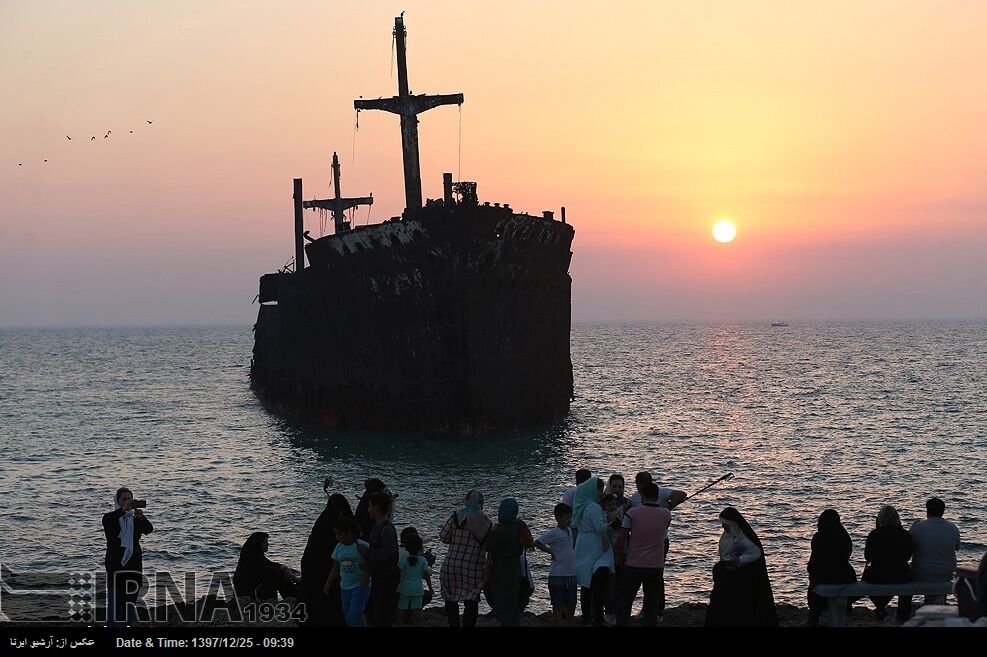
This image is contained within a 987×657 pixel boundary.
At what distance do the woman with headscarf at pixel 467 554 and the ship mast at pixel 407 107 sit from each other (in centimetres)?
2938

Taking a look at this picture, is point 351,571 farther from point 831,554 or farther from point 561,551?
point 831,554

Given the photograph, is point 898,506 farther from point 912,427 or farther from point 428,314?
point 912,427

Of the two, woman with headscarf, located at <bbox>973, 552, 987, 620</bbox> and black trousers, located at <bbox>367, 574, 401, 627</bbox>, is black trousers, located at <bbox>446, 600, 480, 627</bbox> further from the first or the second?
woman with headscarf, located at <bbox>973, 552, 987, 620</bbox>

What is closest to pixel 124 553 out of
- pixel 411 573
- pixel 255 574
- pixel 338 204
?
pixel 255 574

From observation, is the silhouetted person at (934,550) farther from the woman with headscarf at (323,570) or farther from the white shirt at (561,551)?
the woman with headscarf at (323,570)

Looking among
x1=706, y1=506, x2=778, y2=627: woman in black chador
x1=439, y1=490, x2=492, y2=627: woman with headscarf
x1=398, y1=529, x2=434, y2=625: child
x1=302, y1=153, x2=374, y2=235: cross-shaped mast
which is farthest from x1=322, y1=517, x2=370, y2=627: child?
x1=302, y1=153, x2=374, y2=235: cross-shaped mast

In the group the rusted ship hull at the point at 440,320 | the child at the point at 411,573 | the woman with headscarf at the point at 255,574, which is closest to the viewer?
the child at the point at 411,573

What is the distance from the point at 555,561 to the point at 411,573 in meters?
1.43

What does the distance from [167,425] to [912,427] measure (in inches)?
1344

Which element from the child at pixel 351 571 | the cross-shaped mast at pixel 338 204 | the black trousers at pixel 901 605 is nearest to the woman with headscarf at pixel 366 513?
the child at pixel 351 571

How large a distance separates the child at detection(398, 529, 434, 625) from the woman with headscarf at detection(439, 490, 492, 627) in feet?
3.02

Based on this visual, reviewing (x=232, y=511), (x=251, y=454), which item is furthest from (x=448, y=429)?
(x=232, y=511)

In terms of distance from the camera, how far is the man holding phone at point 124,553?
1027 centimetres

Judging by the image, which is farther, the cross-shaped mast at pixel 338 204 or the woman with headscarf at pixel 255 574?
the cross-shaped mast at pixel 338 204
